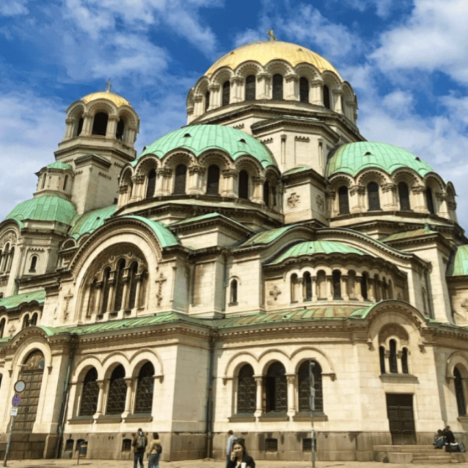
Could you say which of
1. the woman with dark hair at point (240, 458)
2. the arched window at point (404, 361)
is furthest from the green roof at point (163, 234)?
the woman with dark hair at point (240, 458)

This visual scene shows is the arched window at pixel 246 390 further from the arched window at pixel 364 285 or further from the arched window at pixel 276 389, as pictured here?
the arched window at pixel 364 285

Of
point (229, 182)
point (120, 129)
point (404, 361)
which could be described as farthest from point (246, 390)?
point (120, 129)

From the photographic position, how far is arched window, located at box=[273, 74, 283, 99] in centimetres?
4172

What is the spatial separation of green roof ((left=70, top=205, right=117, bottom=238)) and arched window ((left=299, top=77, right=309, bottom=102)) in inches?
675

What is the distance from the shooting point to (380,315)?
22734 millimetres

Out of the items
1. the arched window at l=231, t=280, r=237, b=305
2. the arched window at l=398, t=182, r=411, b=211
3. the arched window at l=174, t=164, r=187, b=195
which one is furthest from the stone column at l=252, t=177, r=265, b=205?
the arched window at l=398, t=182, r=411, b=211

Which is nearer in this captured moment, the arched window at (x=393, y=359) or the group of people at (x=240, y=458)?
the group of people at (x=240, y=458)

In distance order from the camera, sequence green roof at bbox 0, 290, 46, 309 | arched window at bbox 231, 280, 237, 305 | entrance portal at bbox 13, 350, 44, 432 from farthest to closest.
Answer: green roof at bbox 0, 290, 46, 309 → arched window at bbox 231, 280, 237, 305 → entrance portal at bbox 13, 350, 44, 432

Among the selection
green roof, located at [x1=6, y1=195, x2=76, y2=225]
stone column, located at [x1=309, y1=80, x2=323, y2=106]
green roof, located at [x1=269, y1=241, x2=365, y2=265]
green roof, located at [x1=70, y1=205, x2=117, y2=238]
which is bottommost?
green roof, located at [x1=269, y1=241, x2=365, y2=265]

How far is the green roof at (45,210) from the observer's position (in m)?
44.0

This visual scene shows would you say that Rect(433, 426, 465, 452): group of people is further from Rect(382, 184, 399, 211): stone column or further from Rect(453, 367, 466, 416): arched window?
Rect(382, 184, 399, 211): stone column

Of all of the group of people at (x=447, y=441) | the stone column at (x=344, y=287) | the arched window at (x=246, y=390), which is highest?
the stone column at (x=344, y=287)

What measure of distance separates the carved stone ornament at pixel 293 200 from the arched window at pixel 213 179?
16.8ft

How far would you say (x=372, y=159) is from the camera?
3638cm
